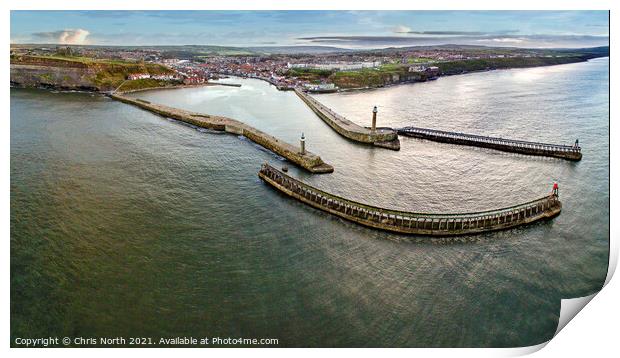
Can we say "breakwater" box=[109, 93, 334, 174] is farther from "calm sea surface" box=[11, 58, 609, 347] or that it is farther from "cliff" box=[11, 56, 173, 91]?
"cliff" box=[11, 56, 173, 91]

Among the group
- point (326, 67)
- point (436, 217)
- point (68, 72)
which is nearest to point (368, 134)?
point (436, 217)

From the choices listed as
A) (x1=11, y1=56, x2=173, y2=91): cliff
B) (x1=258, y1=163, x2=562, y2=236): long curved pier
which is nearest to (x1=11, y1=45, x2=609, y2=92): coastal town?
(x1=11, y1=56, x2=173, y2=91): cliff

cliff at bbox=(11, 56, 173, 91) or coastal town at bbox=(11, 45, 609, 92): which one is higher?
coastal town at bbox=(11, 45, 609, 92)

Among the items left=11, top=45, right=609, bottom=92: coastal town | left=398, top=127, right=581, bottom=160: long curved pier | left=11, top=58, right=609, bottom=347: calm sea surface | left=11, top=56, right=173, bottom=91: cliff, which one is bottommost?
left=11, top=58, right=609, bottom=347: calm sea surface

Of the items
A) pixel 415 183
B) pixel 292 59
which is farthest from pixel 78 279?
pixel 292 59

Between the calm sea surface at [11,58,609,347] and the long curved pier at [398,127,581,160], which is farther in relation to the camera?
the long curved pier at [398,127,581,160]

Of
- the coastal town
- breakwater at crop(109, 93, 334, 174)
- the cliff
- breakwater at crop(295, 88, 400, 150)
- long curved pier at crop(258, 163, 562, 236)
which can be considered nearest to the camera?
long curved pier at crop(258, 163, 562, 236)

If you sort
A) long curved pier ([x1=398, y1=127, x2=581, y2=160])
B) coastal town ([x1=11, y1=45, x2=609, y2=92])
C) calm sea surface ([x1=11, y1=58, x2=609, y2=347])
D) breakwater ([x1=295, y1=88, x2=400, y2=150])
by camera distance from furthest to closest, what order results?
1. coastal town ([x1=11, y1=45, x2=609, y2=92])
2. breakwater ([x1=295, y1=88, x2=400, y2=150])
3. long curved pier ([x1=398, y1=127, x2=581, y2=160])
4. calm sea surface ([x1=11, y1=58, x2=609, y2=347])
